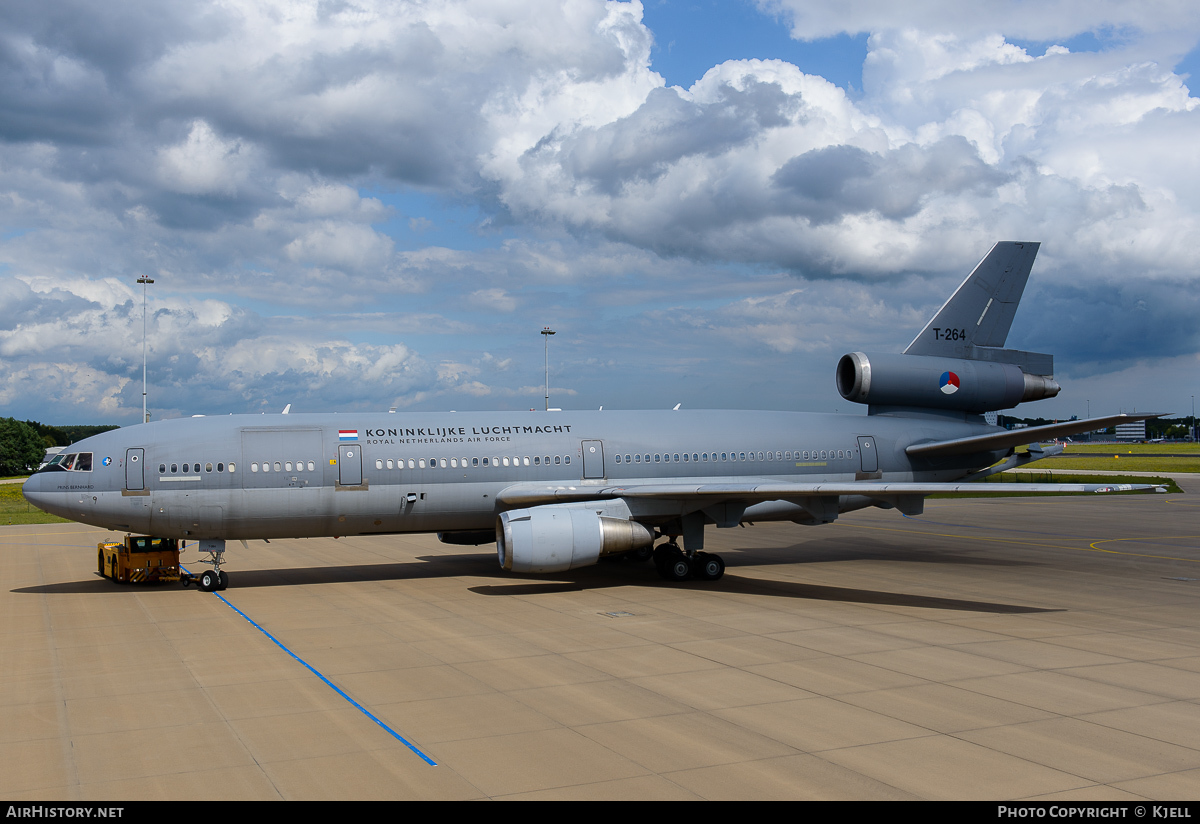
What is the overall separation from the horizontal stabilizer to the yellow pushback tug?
2321 cm

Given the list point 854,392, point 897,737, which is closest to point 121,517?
point 897,737

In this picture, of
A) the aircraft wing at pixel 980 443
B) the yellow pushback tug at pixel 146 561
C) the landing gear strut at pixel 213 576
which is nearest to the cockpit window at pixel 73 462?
the yellow pushback tug at pixel 146 561

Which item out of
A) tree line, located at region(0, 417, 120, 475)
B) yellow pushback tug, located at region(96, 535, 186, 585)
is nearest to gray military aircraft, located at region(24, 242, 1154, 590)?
yellow pushback tug, located at region(96, 535, 186, 585)

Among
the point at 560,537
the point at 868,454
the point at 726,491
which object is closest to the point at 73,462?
the point at 560,537

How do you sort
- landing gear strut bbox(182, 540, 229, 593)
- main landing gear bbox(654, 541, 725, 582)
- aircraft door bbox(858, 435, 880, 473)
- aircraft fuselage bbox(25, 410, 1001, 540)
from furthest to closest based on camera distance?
aircraft door bbox(858, 435, 880, 473)
main landing gear bbox(654, 541, 725, 582)
landing gear strut bbox(182, 540, 229, 593)
aircraft fuselage bbox(25, 410, 1001, 540)

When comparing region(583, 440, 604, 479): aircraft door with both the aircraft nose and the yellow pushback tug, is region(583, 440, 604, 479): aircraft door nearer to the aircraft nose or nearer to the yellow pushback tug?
the yellow pushback tug

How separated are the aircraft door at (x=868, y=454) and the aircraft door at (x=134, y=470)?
2043 centimetres

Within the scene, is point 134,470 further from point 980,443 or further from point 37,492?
point 980,443

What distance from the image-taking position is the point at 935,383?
27.3m

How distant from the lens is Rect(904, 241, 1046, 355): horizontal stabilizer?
1086 inches

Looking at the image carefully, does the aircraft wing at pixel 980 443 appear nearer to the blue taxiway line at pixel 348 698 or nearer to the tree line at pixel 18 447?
the blue taxiway line at pixel 348 698

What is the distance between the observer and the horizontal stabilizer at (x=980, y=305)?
90.5 ft

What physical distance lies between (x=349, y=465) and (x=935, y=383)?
18359 millimetres
